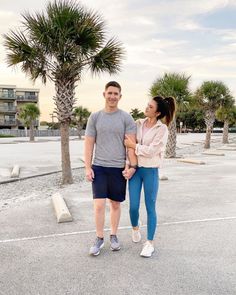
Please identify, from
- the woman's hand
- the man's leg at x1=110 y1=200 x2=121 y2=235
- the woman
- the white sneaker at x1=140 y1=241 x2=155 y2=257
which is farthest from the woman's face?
the white sneaker at x1=140 y1=241 x2=155 y2=257

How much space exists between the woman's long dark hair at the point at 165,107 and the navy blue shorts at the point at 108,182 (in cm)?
81

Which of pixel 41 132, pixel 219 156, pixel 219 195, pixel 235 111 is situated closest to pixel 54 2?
pixel 219 195

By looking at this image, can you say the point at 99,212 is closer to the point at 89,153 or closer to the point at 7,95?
the point at 89,153

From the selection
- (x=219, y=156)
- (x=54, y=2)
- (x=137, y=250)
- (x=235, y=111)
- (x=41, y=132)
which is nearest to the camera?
(x=137, y=250)

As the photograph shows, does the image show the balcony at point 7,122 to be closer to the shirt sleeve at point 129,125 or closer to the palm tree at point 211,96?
the palm tree at point 211,96

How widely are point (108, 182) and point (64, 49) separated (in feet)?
19.6

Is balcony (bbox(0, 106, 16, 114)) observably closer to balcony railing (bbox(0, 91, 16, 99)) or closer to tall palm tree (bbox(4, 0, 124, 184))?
balcony railing (bbox(0, 91, 16, 99))

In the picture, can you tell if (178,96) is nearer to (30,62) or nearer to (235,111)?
(30,62)

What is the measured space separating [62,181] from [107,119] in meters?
6.07

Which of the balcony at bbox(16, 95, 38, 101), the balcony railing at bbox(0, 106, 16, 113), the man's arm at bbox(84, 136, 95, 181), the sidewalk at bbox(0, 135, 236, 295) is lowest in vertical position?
the sidewalk at bbox(0, 135, 236, 295)

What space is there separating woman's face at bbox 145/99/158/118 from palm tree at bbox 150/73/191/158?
13.1 m

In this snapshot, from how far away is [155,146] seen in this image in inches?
149

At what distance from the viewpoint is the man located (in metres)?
3.83

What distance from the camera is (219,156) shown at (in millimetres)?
17172
